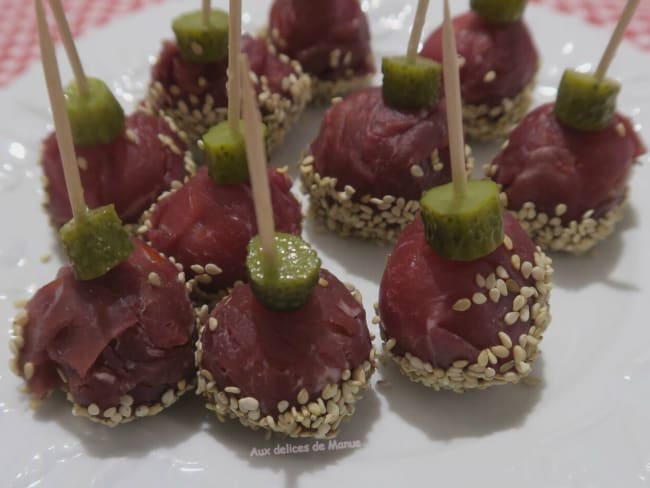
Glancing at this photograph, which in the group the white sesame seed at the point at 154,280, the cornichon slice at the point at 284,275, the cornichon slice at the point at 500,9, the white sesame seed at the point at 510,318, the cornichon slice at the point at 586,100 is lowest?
the white sesame seed at the point at 510,318

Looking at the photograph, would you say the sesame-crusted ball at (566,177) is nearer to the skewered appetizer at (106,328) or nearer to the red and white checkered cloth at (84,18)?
the skewered appetizer at (106,328)

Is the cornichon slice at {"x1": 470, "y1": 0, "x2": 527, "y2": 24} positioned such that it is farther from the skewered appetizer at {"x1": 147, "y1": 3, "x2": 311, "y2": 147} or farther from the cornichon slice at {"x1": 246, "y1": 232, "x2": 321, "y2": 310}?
the cornichon slice at {"x1": 246, "y1": 232, "x2": 321, "y2": 310}

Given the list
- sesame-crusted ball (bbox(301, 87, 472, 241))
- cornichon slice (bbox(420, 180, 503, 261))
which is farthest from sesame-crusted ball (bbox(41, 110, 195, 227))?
cornichon slice (bbox(420, 180, 503, 261))

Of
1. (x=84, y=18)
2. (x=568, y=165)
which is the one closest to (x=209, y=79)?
(x=568, y=165)

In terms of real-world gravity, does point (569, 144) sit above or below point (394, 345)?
above

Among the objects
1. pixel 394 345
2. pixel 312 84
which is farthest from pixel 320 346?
pixel 312 84

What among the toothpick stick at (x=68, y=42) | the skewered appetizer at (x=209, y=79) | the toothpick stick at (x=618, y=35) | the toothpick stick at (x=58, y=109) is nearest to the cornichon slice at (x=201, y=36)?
the skewered appetizer at (x=209, y=79)

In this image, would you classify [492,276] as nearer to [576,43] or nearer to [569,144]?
[569,144]
